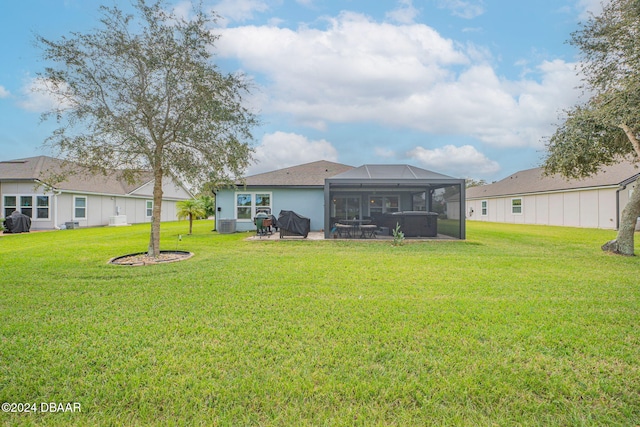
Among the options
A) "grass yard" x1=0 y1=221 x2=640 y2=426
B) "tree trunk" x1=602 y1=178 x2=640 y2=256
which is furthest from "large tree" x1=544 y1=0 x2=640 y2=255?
"grass yard" x1=0 y1=221 x2=640 y2=426

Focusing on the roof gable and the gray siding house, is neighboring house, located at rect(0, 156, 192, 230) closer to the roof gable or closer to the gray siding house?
the gray siding house

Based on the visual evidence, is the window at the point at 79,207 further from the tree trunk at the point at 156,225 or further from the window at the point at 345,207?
the window at the point at 345,207

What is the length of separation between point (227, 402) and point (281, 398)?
0.39 meters

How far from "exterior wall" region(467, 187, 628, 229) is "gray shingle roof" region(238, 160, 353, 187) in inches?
616

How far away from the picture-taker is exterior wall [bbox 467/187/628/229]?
711 inches

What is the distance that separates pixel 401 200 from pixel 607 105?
34.0 feet

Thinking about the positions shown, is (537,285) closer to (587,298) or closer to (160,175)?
(587,298)

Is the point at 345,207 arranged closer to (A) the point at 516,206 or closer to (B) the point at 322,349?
(B) the point at 322,349

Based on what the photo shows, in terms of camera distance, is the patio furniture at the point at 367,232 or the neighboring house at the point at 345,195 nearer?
the neighboring house at the point at 345,195

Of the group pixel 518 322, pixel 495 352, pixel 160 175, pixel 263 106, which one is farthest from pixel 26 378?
pixel 263 106

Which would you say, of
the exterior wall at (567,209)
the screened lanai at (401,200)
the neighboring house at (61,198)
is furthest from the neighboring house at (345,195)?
the exterior wall at (567,209)

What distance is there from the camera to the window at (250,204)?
16422mm

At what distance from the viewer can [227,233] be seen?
1547 cm

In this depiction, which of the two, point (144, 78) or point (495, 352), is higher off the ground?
point (144, 78)
